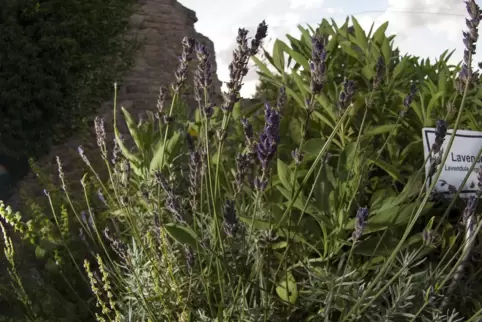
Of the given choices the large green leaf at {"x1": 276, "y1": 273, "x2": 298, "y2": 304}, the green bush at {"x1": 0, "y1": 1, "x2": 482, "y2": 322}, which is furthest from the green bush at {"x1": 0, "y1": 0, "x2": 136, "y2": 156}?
the large green leaf at {"x1": 276, "y1": 273, "x2": 298, "y2": 304}

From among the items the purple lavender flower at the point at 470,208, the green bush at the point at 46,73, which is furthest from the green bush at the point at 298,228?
the green bush at the point at 46,73

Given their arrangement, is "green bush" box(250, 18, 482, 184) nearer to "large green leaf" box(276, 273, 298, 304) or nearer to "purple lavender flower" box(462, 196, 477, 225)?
"purple lavender flower" box(462, 196, 477, 225)

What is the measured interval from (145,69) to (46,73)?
1.22 m

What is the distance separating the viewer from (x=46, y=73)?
5.70m

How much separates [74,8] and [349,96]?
17.1 ft

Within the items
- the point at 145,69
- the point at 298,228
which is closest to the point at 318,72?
the point at 298,228

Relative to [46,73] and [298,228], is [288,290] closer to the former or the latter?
[298,228]

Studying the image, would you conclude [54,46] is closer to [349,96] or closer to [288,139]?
[288,139]

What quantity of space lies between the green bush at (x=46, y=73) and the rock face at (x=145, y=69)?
0.16 meters

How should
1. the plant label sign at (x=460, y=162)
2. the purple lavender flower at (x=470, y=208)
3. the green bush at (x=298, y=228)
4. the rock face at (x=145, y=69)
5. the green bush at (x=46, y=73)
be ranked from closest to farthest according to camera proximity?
the green bush at (x=298, y=228), the purple lavender flower at (x=470, y=208), the plant label sign at (x=460, y=162), the green bush at (x=46, y=73), the rock face at (x=145, y=69)

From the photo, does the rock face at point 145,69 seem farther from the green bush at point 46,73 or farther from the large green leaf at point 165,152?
the large green leaf at point 165,152

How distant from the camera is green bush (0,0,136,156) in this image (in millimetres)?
5422

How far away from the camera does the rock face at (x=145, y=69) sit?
5.60 meters

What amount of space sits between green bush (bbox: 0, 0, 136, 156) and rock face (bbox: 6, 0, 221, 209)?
6.2 inches
